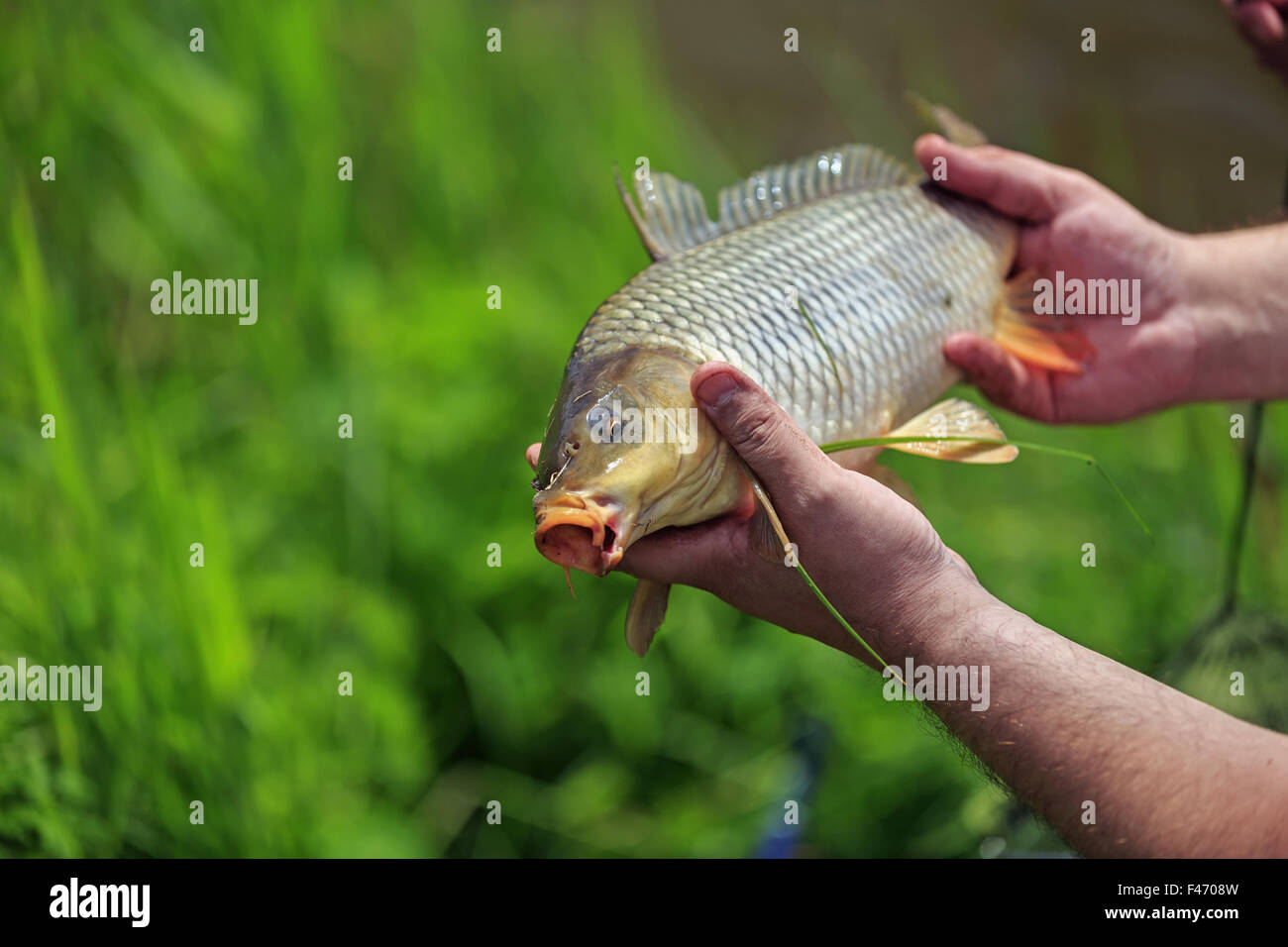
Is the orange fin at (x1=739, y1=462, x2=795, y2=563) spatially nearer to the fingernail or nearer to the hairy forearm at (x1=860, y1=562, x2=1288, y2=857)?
the fingernail

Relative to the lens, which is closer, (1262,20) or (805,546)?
(805,546)

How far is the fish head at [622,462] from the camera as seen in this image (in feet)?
4.56

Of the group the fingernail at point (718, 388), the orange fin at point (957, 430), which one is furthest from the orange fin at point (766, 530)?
the orange fin at point (957, 430)

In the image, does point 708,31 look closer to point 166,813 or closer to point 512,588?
point 512,588

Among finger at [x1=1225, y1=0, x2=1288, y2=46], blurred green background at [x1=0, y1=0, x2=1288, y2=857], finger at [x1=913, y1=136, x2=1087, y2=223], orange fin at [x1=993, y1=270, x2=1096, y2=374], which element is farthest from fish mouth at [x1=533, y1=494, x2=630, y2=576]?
finger at [x1=1225, y1=0, x2=1288, y2=46]

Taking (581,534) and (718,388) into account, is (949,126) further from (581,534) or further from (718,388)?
(581,534)

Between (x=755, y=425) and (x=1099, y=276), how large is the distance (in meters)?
1.38

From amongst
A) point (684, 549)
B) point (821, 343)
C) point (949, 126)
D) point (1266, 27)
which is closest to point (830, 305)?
point (821, 343)

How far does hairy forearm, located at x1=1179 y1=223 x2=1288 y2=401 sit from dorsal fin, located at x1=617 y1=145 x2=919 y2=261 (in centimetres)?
77

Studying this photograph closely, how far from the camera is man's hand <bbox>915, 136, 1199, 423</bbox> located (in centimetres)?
241

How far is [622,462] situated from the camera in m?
1.42

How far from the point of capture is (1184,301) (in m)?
2.50

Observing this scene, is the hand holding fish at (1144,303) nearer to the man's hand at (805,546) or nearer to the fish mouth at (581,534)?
the man's hand at (805,546)
